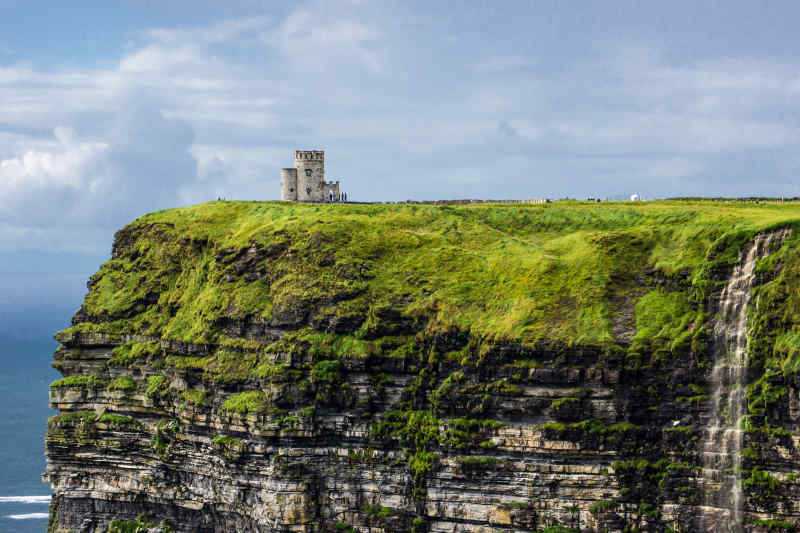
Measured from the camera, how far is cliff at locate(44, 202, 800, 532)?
6600 centimetres

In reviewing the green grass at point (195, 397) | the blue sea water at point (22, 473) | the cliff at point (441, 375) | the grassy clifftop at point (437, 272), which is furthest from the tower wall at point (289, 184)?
the blue sea water at point (22, 473)

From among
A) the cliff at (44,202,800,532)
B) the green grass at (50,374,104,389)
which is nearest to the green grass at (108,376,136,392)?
the cliff at (44,202,800,532)

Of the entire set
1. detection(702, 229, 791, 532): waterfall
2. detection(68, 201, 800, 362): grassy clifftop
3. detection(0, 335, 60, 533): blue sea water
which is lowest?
detection(0, 335, 60, 533): blue sea water

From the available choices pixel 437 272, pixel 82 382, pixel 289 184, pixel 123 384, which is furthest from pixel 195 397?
pixel 289 184

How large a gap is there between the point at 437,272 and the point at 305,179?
35.7 m

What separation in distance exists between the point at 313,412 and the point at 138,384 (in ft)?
80.8

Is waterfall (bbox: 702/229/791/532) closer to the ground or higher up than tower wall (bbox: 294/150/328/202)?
closer to the ground

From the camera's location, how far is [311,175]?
111875 millimetres

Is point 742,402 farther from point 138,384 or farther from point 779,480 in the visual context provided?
point 138,384

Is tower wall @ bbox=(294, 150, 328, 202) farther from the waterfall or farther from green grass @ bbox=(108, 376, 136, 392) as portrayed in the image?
the waterfall

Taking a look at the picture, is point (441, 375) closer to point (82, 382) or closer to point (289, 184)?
point (82, 382)

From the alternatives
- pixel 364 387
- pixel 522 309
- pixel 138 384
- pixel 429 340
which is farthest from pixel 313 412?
pixel 138 384

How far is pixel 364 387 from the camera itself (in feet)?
254

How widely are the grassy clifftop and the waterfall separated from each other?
145 cm
